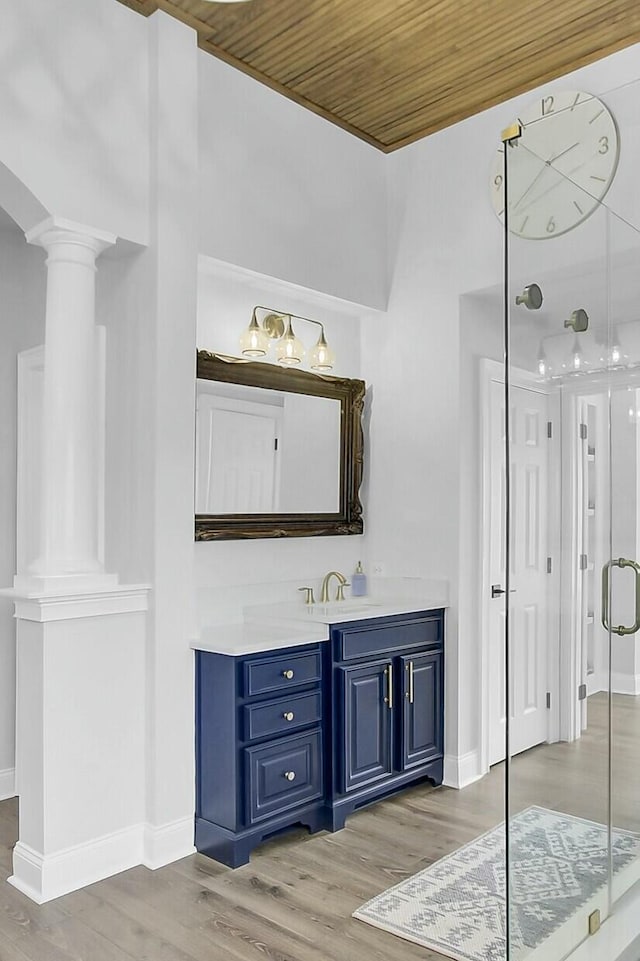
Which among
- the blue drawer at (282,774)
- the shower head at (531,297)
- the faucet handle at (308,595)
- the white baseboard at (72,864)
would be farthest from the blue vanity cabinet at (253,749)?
the shower head at (531,297)

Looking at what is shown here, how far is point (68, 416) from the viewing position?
2.97 meters

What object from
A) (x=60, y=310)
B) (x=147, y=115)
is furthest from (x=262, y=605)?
(x=147, y=115)

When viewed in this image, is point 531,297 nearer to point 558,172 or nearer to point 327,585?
point 558,172

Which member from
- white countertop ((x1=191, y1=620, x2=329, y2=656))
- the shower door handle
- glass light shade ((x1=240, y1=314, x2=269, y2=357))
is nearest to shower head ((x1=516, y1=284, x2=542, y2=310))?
the shower door handle

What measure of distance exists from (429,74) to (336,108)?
520 millimetres

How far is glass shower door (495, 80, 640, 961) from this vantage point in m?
1.89

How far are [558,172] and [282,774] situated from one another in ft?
7.76

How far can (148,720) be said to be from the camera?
3070mm

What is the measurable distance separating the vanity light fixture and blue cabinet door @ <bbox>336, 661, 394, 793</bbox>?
1499 mm

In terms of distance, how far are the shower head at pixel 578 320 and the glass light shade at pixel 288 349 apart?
6.80ft

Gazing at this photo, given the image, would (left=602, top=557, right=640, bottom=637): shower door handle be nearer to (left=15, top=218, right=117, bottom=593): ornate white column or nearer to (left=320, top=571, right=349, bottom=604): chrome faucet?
(left=15, top=218, right=117, bottom=593): ornate white column

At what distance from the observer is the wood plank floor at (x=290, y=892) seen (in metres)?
1.92

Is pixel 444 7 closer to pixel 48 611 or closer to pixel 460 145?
pixel 460 145

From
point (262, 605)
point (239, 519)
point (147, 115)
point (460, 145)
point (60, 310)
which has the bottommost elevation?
point (262, 605)
